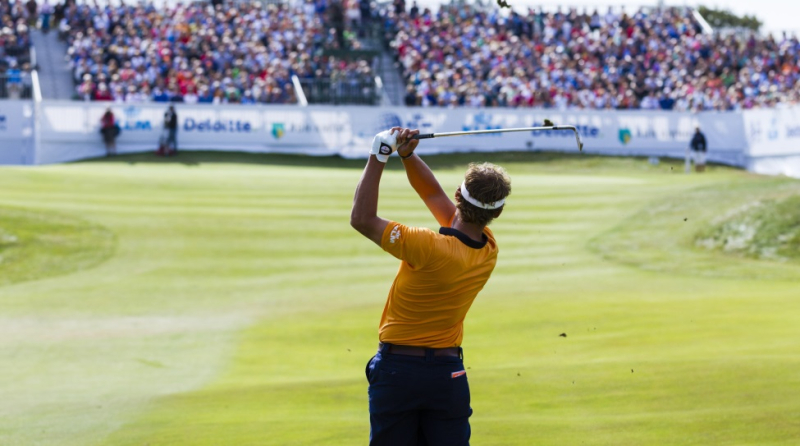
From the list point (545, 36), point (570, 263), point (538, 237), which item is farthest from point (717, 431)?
point (545, 36)

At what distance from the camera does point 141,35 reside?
1710 inches

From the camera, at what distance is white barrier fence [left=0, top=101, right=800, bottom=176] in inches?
1523

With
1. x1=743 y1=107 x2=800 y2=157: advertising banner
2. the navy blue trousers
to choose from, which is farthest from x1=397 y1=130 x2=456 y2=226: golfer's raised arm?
x1=743 y1=107 x2=800 y2=157: advertising banner

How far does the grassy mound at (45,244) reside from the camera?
2217 cm

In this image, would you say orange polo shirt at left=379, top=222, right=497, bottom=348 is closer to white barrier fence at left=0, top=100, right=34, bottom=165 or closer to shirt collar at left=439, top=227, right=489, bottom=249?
shirt collar at left=439, top=227, right=489, bottom=249

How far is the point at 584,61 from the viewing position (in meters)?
48.1

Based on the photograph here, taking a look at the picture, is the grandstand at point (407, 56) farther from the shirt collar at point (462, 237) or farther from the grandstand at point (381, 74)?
the shirt collar at point (462, 237)

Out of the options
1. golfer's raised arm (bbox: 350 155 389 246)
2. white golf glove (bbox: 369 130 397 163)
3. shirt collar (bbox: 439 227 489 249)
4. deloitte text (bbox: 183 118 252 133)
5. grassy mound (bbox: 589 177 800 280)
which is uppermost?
white golf glove (bbox: 369 130 397 163)

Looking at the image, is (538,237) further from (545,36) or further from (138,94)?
(545,36)

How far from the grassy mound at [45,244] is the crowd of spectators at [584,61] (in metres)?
20.0

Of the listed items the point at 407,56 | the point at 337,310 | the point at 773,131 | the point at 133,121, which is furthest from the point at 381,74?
the point at 337,310

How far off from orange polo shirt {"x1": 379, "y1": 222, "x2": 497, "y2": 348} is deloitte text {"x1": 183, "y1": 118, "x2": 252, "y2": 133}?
34827mm

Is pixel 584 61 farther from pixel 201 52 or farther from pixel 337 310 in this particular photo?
pixel 337 310

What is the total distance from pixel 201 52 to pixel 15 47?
7.24 m
